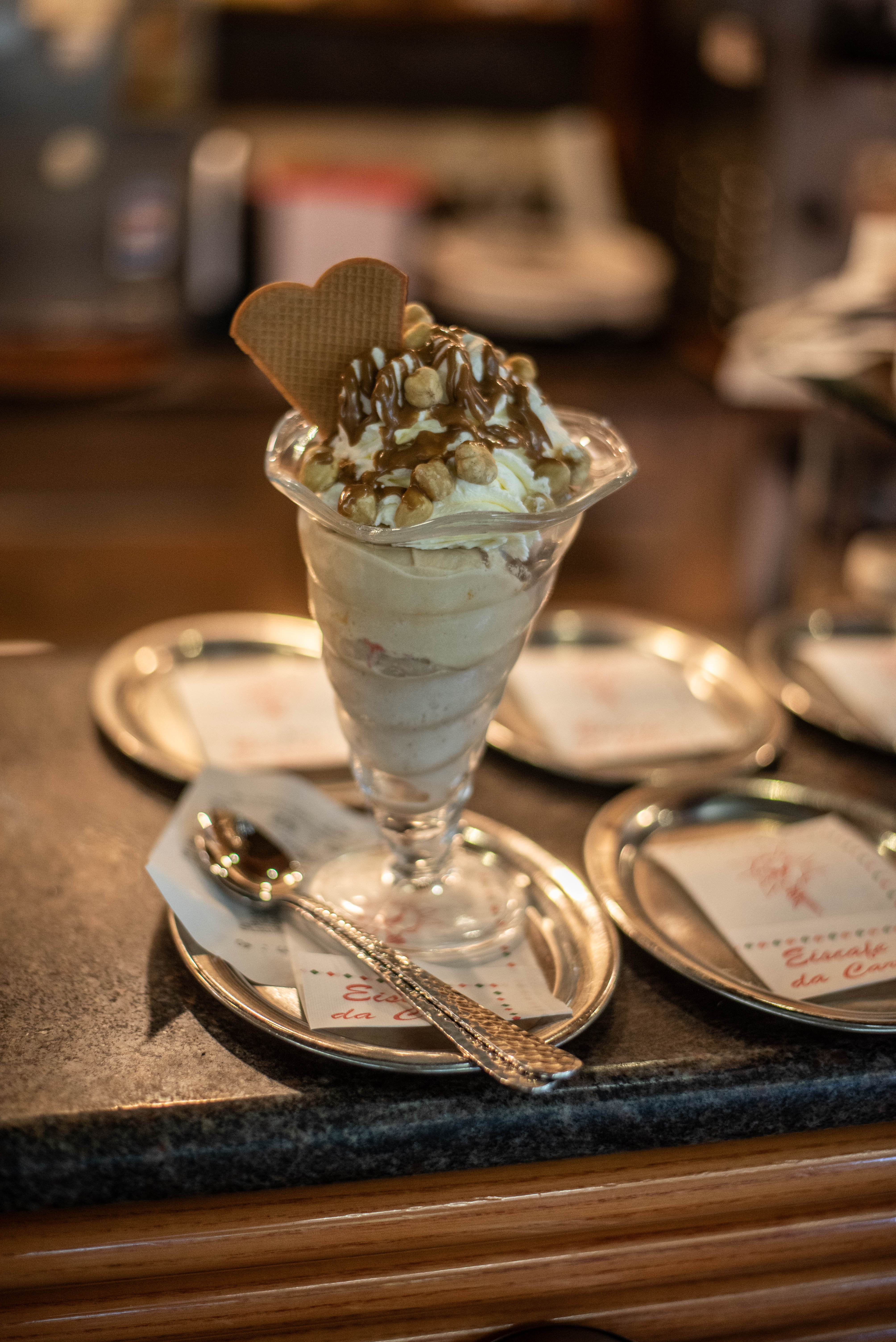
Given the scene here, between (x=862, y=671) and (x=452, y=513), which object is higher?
(x=452, y=513)

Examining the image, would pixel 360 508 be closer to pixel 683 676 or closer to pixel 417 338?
pixel 417 338

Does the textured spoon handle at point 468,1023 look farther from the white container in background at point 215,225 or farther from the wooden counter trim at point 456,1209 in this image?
the white container in background at point 215,225

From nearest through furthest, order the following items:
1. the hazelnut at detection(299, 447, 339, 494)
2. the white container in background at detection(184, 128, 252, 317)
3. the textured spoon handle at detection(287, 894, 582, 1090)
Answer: the textured spoon handle at detection(287, 894, 582, 1090) < the hazelnut at detection(299, 447, 339, 494) < the white container in background at detection(184, 128, 252, 317)

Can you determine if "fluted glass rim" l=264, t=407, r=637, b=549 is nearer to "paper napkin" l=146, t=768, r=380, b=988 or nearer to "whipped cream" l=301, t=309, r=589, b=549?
"whipped cream" l=301, t=309, r=589, b=549

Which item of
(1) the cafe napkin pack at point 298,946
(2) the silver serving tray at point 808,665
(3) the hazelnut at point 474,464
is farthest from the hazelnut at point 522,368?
(2) the silver serving tray at point 808,665

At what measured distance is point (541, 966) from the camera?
0.83m

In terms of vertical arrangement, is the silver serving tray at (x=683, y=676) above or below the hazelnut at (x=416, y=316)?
below

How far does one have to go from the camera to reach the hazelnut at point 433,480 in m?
0.74

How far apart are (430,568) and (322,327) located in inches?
7.3

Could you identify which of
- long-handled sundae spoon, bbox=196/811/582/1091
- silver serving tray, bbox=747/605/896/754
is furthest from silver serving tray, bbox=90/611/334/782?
silver serving tray, bbox=747/605/896/754

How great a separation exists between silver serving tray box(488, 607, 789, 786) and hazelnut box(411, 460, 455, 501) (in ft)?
0.84

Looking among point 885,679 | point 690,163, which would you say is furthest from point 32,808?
point 690,163

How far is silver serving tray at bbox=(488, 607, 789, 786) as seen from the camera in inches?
42.5

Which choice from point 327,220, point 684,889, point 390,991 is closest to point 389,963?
point 390,991
